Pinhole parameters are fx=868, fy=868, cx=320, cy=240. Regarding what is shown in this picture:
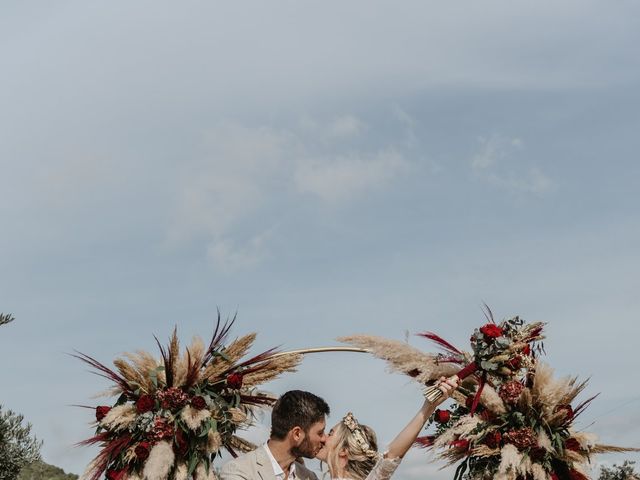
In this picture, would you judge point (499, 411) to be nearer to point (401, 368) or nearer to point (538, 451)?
point (538, 451)

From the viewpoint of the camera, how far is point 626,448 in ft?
28.0

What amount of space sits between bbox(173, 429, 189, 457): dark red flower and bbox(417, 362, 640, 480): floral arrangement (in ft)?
8.01

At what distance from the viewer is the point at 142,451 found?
26.6 ft

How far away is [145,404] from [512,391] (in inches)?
139

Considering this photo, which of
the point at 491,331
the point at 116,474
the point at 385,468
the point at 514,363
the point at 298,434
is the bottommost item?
the point at 116,474

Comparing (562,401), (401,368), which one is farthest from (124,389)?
(562,401)

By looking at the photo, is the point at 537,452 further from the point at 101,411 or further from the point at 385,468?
the point at 101,411

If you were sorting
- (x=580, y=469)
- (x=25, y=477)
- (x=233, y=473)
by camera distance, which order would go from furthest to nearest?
(x=25, y=477) → (x=580, y=469) → (x=233, y=473)

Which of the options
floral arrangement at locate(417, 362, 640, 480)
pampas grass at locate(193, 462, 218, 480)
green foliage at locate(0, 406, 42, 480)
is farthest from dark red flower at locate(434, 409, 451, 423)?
green foliage at locate(0, 406, 42, 480)

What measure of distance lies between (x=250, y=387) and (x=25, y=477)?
1281 cm

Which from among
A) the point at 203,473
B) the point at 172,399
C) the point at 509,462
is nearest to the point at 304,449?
the point at 203,473

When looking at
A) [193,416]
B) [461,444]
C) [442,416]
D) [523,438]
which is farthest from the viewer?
[461,444]

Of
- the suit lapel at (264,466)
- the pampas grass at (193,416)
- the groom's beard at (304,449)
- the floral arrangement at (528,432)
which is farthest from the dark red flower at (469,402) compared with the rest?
the pampas grass at (193,416)

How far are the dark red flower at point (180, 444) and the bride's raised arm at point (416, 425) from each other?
1983 millimetres
